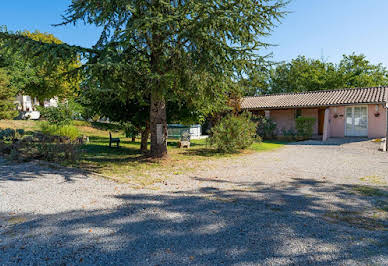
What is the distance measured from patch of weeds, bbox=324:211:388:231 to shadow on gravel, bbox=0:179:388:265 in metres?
0.06

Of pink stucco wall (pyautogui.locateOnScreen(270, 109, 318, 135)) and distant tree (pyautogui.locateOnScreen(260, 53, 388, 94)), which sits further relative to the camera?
distant tree (pyautogui.locateOnScreen(260, 53, 388, 94))

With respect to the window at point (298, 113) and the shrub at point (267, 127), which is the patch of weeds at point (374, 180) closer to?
the shrub at point (267, 127)

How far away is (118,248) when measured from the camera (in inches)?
117

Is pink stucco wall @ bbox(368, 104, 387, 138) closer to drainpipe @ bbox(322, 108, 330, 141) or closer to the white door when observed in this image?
the white door

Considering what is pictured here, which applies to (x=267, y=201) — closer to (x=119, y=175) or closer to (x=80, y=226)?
(x=80, y=226)

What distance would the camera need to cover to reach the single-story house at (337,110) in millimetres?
17688

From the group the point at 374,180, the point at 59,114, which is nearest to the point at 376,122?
the point at 374,180

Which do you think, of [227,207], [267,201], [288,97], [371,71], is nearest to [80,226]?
[227,207]

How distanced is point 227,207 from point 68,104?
19094 millimetres

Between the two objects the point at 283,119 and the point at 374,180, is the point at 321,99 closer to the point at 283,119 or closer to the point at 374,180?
the point at 283,119

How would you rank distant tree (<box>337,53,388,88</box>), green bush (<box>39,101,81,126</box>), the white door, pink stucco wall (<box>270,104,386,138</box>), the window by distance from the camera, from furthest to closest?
distant tree (<box>337,53,388,88</box>) → the window → green bush (<box>39,101,81,126</box>) → the white door → pink stucco wall (<box>270,104,386,138</box>)

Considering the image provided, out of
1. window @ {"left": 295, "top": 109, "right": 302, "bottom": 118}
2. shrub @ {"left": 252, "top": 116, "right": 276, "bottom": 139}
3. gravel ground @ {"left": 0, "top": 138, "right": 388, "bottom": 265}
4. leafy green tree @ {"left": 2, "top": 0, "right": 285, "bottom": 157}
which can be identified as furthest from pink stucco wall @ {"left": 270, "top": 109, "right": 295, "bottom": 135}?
gravel ground @ {"left": 0, "top": 138, "right": 388, "bottom": 265}

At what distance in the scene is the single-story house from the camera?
17688mm

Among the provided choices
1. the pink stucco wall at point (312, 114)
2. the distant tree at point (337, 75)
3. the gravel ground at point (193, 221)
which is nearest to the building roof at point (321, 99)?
the pink stucco wall at point (312, 114)
